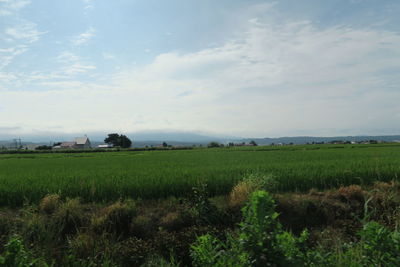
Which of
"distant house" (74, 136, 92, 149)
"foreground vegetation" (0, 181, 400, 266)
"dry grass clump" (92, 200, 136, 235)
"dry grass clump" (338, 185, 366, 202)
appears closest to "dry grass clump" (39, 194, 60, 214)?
"foreground vegetation" (0, 181, 400, 266)

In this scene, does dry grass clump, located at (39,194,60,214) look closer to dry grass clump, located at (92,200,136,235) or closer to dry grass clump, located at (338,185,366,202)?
dry grass clump, located at (92,200,136,235)

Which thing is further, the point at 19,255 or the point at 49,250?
the point at 49,250

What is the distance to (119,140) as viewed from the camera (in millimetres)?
101438

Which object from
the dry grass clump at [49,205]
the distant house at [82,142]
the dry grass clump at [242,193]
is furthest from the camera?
the distant house at [82,142]

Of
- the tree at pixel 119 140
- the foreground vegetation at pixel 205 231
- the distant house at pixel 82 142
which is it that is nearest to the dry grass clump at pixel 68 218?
the foreground vegetation at pixel 205 231

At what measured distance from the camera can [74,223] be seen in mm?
6352

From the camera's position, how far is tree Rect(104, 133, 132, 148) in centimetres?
10062

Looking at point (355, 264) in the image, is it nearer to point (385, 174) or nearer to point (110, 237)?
point (110, 237)

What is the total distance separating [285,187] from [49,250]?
7.00m

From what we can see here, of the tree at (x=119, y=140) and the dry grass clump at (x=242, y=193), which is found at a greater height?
the tree at (x=119, y=140)

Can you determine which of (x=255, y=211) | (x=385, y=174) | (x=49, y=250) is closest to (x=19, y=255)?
(x=49, y=250)

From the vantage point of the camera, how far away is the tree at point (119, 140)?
101 meters

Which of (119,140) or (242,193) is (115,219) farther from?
(119,140)

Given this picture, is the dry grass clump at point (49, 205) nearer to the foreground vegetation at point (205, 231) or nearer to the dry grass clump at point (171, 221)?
the foreground vegetation at point (205, 231)
